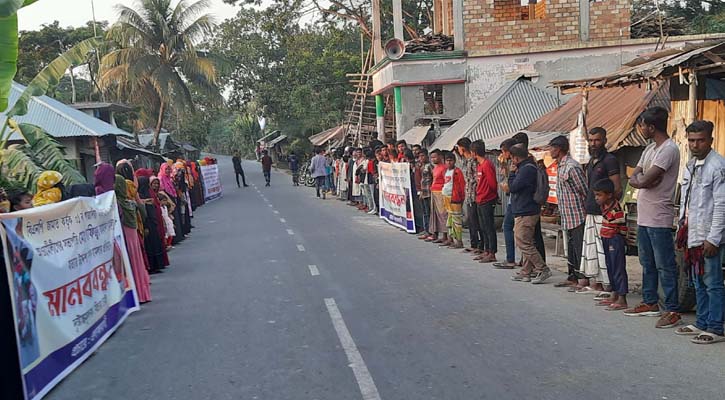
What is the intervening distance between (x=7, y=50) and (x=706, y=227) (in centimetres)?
708

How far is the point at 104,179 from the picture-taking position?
1009 centimetres

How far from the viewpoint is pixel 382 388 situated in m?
5.56

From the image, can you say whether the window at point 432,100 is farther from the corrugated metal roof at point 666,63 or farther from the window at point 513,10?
the corrugated metal roof at point 666,63

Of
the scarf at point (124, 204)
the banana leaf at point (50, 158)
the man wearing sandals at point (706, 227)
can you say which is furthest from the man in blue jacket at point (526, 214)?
the banana leaf at point (50, 158)

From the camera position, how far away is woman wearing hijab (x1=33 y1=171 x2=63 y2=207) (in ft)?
27.3

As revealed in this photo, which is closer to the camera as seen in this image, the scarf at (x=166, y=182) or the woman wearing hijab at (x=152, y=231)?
the woman wearing hijab at (x=152, y=231)

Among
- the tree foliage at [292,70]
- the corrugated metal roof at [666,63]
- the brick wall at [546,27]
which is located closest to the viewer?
the corrugated metal roof at [666,63]

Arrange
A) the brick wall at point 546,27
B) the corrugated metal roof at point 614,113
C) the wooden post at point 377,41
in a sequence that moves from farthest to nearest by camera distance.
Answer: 1. the wooden post at point 377,41
2. the brick wall at point 546,27
3. the corrugated metal roof at point 614,113

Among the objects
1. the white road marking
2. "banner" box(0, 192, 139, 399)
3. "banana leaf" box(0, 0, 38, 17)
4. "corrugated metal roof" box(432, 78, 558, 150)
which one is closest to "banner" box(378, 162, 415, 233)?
"corrugated metal roof" box(432, 78, 558, 150)

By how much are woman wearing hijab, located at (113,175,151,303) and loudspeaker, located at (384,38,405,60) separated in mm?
16948

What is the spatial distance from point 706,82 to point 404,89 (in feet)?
56.4

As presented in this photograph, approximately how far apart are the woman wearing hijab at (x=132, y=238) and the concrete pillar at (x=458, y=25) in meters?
17.3

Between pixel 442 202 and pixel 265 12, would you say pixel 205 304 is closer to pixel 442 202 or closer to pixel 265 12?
pixel 442 202

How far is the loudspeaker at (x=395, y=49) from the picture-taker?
2550 centimetres
